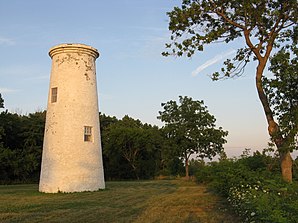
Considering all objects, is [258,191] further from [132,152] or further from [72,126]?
[132,152]

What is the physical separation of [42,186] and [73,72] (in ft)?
20.8

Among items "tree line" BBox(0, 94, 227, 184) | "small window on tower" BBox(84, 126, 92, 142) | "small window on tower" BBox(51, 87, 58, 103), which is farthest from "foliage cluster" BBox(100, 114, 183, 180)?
"small window on tower" BBox(51, 87, 58, 103)

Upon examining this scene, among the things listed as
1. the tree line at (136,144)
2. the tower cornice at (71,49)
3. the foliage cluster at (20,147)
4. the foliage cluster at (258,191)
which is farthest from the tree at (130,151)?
the foliage cluster at (258,191)

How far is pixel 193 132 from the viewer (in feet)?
120

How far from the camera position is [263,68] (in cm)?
1336

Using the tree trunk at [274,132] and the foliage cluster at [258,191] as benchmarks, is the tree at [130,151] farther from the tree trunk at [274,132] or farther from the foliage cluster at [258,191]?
the tree trunk at [274,132]

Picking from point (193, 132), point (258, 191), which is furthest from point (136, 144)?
point (258, 191)

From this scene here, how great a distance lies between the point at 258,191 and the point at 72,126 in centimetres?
1111

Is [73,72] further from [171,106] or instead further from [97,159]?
[171,106]

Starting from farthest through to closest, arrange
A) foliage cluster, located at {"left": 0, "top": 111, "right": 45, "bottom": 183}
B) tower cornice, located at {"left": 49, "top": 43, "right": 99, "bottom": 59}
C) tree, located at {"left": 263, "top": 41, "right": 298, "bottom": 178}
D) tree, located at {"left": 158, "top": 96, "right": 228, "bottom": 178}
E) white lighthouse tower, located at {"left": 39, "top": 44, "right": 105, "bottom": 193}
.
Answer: tree, located at {"left": 158, "top": 96, "right": 228, "bottom": 178} → foliage cluster, located at {"left": 0, "top": 111, "right": 45, "bottom": 183} → tower cornice, located at {"left": 49, "top": 43, "right": 99, "bottom": 59} → white lighthouse tower, located at {"left": 39, "top": 44, "right": 105, "bottom": 193} → tree, located at {"left": 263, "top": 41, "right": 298, "bottom": 178}

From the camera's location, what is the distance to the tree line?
3188 centimetres

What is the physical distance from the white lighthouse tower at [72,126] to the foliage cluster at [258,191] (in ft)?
23.5

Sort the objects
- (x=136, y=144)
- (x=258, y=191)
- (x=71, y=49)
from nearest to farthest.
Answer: (x=258, y=191) → (x=71, y=49) → (x=136, y=144)

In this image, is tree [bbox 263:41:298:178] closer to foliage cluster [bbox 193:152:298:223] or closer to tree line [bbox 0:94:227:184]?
foliage cluster [bbox 193:152:298:223]
